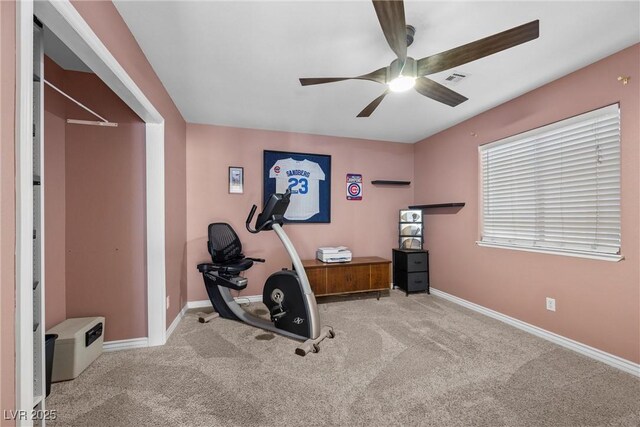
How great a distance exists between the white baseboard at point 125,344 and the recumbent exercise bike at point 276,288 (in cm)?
73

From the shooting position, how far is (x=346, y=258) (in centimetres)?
363

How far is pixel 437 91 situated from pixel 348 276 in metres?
2.46

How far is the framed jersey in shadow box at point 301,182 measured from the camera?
3709mm

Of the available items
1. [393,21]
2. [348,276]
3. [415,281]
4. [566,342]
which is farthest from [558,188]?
[348,276]

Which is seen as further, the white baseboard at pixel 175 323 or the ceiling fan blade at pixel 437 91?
the white baseboard at pixel 175 323

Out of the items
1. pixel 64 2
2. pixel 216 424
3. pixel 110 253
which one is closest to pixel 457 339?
pixel 216 424

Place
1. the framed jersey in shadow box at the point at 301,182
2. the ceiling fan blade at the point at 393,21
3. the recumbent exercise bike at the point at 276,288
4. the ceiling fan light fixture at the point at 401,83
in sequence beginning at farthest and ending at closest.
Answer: the framed jersey in shadow box at the point at 301,182 → the recumbent exercise bike at the point at 276,288 → the ceiling fan light fixture at the point at 401,83 → the ceiling fan blade at the point at 393,21

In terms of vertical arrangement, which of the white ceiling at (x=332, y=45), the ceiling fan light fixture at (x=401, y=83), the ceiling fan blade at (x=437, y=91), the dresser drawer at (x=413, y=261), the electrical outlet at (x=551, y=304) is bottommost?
the electrical outlet at (x=551, y=304)

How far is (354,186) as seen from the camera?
413cm

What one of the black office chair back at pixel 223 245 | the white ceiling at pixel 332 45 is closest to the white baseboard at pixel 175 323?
the black office chair back at pixel 223 245

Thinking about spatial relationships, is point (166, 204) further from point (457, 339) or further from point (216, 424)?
point (457, 339)

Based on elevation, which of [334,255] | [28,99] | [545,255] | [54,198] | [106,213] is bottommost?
[334,255]

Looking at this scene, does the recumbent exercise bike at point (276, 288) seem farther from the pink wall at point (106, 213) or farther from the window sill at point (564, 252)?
the window sill at point (564, 252)

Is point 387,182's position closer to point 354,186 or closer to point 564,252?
point 354,186
